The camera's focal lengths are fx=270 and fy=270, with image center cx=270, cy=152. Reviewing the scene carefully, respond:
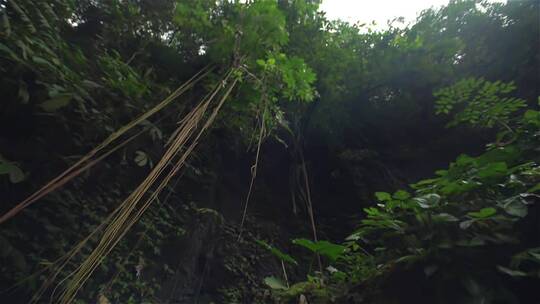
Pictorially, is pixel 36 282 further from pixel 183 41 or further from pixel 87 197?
pixel 183 41

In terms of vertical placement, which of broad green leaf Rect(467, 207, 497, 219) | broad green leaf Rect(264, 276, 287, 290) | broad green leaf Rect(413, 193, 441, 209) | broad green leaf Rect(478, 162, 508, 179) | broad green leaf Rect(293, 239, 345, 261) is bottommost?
broad green leaf Rect(264, 276, 287, 290)

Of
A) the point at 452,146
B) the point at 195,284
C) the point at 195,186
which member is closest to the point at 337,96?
the point at 452,146

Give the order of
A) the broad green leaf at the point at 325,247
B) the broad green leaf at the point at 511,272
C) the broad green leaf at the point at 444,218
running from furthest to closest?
the broad green leaf at the point at 325,247 < the broad green leaf at the point at 444,218 < the broad green leaf at the point at 511,272

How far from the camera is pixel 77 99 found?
1.22 m

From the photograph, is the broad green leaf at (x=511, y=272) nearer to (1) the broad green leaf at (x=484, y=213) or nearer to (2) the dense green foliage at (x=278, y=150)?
(2) the dense green foliage at (x=278, y=150)

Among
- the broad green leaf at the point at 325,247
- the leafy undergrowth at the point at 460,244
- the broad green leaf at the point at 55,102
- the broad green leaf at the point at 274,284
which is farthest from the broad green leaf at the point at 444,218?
the broad green leaf at the point at 55,102

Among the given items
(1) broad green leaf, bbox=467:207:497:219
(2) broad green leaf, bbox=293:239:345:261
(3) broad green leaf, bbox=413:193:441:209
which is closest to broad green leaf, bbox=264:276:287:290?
(2) broad green leaf, bbox=293:239:345:261

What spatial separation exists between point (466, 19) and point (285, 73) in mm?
2816

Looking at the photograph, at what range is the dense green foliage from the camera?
0.90 m

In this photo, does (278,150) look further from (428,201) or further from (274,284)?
(428,201)

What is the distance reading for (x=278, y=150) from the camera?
3.10m

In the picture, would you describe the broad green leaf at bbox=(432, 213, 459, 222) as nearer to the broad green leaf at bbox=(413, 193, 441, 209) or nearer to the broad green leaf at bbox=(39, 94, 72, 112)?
the broad green leaf at bbox=(413, 193, 441, 209)

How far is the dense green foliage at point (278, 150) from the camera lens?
904 mm

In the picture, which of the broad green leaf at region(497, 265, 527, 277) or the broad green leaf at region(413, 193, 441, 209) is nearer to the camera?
the broad green leaf at region(497, 265, 527, 277)
